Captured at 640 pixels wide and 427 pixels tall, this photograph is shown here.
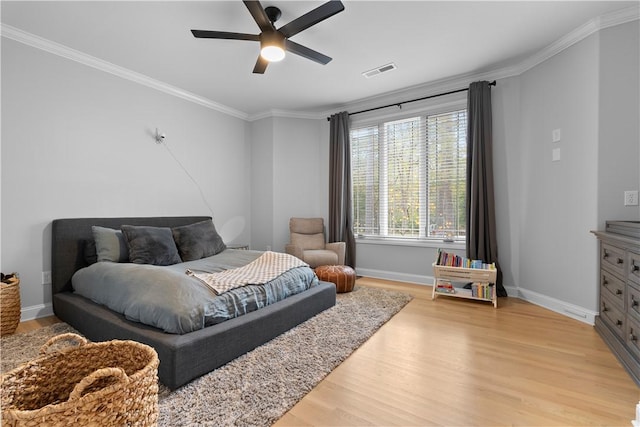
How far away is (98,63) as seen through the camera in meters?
3.14

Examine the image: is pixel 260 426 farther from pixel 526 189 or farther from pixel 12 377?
pixel 526 189

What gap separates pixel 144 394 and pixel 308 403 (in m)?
0.86

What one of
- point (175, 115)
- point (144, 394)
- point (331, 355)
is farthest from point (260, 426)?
point (175, 115)

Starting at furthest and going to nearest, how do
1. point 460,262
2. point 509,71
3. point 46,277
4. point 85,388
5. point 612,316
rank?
point 509,71
point 460,262
point 46,277
point 612,316
point 85,388

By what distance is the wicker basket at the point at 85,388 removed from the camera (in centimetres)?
85

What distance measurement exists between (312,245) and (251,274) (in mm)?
2108

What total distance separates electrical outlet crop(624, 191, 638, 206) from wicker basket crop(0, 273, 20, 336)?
16.6ft

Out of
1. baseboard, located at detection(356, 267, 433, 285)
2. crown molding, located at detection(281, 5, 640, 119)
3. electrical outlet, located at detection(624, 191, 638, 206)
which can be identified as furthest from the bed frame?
crown molding, located at detection(281, 5, 640, 119)

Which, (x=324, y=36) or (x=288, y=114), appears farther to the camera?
(x=288, y=114)

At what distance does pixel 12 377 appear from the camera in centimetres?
104

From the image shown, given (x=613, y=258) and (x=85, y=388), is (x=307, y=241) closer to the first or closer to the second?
(x=613, y=258)

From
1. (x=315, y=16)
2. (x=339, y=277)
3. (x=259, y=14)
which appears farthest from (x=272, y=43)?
(x=339, y=277)

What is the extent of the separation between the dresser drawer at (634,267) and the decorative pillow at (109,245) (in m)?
4.14

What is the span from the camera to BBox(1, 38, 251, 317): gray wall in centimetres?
264
